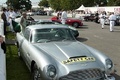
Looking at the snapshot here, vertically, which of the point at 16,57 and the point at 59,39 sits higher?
the point at 59,39

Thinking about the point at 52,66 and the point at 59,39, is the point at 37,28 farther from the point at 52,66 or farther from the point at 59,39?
the point at 52,66

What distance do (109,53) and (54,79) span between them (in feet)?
18.4

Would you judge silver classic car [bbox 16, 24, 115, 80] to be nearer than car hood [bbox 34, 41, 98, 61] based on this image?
Yes

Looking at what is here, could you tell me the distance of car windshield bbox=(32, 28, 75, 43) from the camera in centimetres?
687

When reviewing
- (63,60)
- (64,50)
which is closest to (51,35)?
(64,50)

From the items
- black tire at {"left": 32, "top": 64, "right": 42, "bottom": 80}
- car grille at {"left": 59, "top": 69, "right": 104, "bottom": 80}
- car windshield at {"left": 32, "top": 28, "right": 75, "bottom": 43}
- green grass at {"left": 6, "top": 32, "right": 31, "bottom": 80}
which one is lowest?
green grass at {"left": 6, "top": 32, "right": 31, "bottom": 80}

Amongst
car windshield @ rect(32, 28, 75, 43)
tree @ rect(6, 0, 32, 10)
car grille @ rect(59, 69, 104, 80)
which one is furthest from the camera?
tree @ rect(6, 0, 32, 10)

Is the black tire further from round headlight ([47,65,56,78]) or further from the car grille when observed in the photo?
the car grille

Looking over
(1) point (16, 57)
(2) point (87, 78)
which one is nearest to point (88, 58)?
(2) point (87, 78)

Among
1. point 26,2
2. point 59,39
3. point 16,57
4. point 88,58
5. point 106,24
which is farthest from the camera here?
point 26,2

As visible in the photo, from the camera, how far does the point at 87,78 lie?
504 cm

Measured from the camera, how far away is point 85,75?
504 centimetres

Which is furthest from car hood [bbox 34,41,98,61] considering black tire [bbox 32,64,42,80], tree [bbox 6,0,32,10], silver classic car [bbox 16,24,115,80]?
tree [bbox 6,0,32,10]

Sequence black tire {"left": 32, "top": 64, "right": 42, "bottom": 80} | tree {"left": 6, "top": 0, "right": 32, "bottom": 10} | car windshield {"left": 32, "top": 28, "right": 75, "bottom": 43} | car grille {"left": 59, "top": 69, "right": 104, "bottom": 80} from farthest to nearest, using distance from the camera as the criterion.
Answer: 1. tree {"left": 6, "top": 0, "right": 32, "bottom": 10}
2. car windshield {"left": 32, "top": 28, "right": 75, "bottom": 43}
3. black tire {"left": 32, "top": 64, "right": 42, "bottom": 80}
4. car grille {"left": 59, "top": 69, "right": 104, "bottom": 80}
